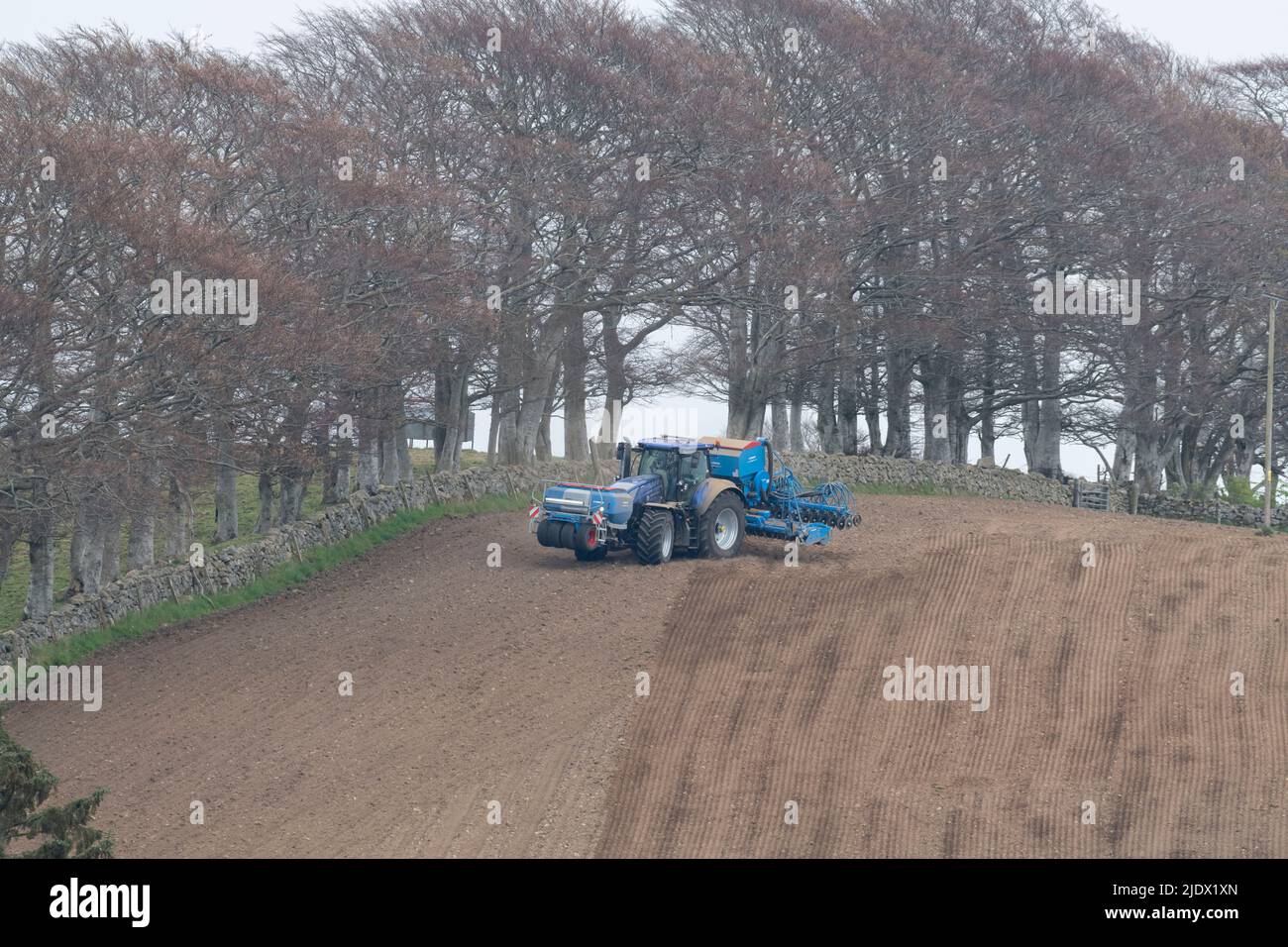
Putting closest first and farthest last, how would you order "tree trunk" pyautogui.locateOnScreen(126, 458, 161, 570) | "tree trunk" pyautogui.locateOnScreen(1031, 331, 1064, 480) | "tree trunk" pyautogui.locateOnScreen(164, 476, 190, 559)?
"tree trunk" pyautogui.locateOnScreen(126, 458, 161, 570) < "tree trunk" pyautogui.locateOnScreen(164, 476, 190, 559) < "tree trunk" pyautogui.locateOnScreen(1031, 331, 1064, 480)

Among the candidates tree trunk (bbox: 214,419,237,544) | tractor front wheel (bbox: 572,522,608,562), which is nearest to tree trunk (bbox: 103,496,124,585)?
tree trunk (bbox: 214,419,237,544)

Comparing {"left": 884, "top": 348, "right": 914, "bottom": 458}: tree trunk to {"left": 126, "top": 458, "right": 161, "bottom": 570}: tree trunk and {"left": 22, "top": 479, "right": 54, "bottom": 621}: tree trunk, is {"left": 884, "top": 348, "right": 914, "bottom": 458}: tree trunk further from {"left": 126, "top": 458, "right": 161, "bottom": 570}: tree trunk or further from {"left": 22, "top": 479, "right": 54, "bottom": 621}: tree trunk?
{"left": 22, "top": 479, "right": 54, "bottom": 621}: tree trunk

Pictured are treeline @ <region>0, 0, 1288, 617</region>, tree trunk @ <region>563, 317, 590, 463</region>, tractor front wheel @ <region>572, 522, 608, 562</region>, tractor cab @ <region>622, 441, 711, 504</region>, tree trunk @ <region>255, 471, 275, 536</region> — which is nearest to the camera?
treeline @ <region>0, 0, 1288, 617</region>

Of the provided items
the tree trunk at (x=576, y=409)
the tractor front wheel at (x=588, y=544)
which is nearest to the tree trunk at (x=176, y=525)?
the tractor front wheel at (x=588, y=544)

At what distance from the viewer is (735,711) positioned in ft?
69.6

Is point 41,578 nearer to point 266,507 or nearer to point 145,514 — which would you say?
point 145,514

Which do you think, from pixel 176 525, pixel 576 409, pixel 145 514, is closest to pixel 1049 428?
pixel 576 409

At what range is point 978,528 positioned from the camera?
29.6 metres

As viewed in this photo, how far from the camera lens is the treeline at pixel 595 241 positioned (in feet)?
80.0

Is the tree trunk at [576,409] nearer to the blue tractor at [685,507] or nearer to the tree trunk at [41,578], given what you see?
the blue tractor at [685,507]

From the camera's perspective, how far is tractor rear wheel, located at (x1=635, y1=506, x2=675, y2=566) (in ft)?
89.2

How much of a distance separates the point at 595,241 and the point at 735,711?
677 inches

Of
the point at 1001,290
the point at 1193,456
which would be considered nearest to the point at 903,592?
the point at 1001,290

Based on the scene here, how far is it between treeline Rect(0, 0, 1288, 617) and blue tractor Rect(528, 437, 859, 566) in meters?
4.90
